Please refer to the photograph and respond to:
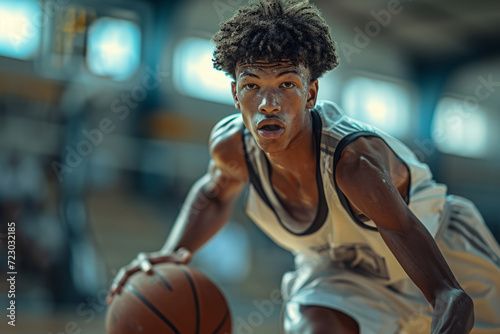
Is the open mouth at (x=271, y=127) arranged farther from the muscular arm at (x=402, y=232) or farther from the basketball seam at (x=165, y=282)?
the basketball seam at (x=165, y=282)

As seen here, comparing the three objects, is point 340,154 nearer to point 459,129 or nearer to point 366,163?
point 366,163

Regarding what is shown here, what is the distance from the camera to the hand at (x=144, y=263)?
1693 millimetres

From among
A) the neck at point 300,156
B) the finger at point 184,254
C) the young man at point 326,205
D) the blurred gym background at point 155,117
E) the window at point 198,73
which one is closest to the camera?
the young man at point 326,205

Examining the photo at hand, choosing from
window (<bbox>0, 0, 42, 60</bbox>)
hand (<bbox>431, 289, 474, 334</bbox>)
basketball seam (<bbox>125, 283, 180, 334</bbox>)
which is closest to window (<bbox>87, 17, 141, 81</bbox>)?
window (<bbox>0, 0, 42, 60</bbox>)

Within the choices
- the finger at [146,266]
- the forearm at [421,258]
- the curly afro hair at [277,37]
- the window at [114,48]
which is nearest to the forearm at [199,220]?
the finger at [146,266]

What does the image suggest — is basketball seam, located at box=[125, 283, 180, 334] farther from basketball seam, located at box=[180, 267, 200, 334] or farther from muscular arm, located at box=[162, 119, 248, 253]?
muscular arm, located at box=[162, 119, 248, 253]

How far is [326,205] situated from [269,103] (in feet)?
1.21

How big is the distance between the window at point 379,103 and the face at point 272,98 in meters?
5.62

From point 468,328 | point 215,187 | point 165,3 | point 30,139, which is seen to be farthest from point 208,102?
point 468,328

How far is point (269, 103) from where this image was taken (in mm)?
1353

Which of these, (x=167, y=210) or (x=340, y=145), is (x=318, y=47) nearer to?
(x=340, y=145)

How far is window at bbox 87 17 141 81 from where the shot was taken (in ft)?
18.5

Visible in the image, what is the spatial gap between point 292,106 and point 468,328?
0.63 m

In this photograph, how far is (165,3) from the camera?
20.2 feet
